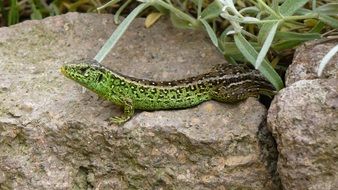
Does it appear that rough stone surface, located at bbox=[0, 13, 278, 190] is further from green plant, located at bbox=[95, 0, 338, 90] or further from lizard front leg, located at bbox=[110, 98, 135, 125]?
green plant, located at bbox=[95, 0, 338, 90]

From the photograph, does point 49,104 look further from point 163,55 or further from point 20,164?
point 163,55

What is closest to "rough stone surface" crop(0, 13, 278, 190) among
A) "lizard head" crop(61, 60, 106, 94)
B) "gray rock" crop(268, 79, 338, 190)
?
"lizard head" crop(61, 60, 106, 94)

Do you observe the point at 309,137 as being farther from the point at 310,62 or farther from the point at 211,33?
the point at 211,33

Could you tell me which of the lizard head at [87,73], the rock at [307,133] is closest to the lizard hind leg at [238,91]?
the rock at [307,133]

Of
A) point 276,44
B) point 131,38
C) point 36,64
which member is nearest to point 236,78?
point 276,44

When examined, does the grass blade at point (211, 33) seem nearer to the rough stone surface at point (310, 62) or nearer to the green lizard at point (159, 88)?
the green lizard at point (159, 88)
